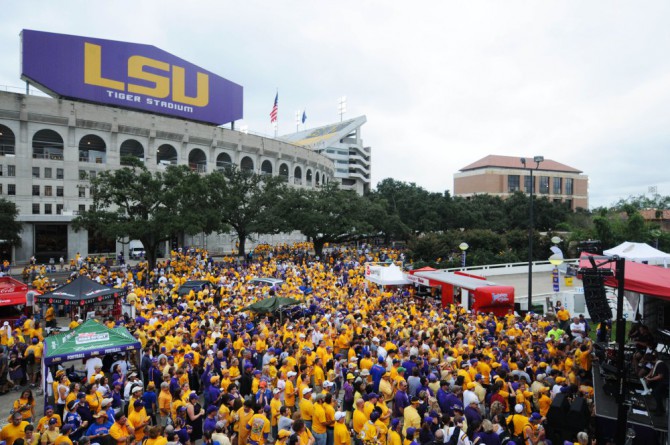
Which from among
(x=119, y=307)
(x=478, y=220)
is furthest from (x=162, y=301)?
(x=478, y=220)

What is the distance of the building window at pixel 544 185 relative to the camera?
99494 mm

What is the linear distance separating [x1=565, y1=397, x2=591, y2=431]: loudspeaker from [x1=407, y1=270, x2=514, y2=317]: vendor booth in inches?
408

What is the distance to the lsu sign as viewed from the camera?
1694 inches

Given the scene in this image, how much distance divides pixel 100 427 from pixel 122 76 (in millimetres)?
48807

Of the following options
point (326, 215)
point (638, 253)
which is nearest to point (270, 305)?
point (638, 253)

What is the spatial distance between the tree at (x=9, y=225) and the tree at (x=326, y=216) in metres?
23.0

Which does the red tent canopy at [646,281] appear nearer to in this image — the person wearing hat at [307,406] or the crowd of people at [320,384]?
the crowd of people at [320,384]

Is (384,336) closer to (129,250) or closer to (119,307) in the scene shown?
(119,307)

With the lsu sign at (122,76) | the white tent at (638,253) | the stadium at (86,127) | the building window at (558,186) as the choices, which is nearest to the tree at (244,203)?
the stadium at (86,127)

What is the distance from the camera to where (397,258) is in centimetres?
3697

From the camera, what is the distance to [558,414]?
7.53 meters

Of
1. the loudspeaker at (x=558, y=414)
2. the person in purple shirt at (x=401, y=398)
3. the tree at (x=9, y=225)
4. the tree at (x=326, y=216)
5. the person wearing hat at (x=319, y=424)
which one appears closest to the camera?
the person wearing hat at (x=319, y=424)

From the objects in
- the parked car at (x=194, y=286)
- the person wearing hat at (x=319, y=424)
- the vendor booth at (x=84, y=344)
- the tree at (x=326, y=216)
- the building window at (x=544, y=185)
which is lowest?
the person wearing hat at (x=319, y=424)

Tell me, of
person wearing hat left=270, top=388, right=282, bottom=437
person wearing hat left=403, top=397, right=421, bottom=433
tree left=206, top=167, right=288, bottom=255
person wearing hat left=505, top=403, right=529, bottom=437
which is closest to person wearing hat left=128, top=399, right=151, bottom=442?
person wearing hat left=270, top=388, right=282, bottom=437
